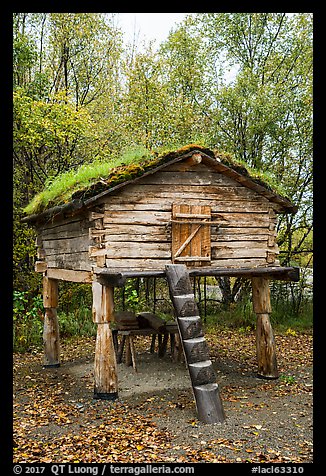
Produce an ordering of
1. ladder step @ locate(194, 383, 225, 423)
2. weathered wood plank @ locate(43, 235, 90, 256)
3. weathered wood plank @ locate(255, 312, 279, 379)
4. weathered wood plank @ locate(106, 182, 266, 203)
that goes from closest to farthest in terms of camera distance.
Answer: ladder step @ locate(194, 383, 225, 423), weathered wood plank @ locate(106, 182, 266, 203), weathered wood plank @ locate(43, 235, 90, 256), weathered wood plank @ locate(255, 312, 279, 379)

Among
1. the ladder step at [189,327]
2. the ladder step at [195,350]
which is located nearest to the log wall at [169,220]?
the ladder step at [189,327]

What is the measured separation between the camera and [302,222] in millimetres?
20016

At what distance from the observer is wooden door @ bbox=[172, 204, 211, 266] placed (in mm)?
10039

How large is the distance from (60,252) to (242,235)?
4.57 meters

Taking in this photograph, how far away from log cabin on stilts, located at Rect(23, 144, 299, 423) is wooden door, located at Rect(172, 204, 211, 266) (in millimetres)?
20

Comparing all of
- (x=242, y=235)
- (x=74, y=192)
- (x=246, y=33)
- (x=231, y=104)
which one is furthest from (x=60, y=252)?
(x=246, y=33)

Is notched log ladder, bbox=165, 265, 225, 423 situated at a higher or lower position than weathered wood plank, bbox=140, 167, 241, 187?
lower

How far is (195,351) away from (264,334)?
3546 millimetres

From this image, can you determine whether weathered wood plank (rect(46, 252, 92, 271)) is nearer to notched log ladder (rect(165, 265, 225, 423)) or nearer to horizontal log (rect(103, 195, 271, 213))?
horizontal log (rect(103, 195, 271, 213))

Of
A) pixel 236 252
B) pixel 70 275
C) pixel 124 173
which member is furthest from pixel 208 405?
pixel 70 275

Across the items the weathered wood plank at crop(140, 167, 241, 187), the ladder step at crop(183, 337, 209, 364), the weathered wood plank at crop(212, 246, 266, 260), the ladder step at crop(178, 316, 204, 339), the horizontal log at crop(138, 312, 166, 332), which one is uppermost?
the weathered wood plank at crop(140, 167, 241, 187)

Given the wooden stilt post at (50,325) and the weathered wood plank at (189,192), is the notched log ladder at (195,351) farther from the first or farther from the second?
the wooden stilt post at (50,325)

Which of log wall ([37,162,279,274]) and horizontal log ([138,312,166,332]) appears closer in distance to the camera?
log wall ([37,162,279,274])

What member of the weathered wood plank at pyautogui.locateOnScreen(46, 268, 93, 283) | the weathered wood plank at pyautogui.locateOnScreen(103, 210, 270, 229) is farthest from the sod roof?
the weathered wood plank at pyautogui.locateOnScreen(46, 268, 93, 283)
